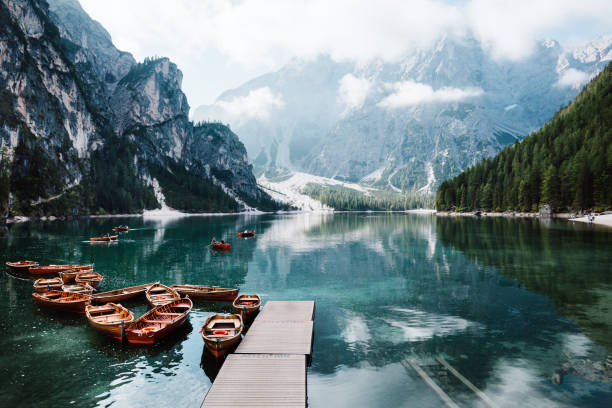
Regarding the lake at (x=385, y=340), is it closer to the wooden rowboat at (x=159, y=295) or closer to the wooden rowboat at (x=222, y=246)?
the wooden rowboat at (x=159, y=295)

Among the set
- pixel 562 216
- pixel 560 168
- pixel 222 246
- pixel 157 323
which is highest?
pixel 560 168

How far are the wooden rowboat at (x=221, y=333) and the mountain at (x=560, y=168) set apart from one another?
144m

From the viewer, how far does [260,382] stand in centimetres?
1775

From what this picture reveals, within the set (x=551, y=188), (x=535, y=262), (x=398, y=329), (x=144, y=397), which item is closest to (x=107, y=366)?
(x=144, y=397)

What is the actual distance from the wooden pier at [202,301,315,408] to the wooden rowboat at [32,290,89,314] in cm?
1706

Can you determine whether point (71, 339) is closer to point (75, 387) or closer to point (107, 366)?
point (107, 366)

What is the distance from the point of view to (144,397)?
1820 centimetres

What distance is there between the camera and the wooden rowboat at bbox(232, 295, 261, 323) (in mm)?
29500

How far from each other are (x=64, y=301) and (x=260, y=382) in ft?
81.3

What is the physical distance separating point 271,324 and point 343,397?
10.4 meters

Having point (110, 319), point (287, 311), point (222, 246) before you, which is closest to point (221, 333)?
point (287, 311)

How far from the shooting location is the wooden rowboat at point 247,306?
96.8ft

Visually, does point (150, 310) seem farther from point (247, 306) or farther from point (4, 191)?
point (4, 191)

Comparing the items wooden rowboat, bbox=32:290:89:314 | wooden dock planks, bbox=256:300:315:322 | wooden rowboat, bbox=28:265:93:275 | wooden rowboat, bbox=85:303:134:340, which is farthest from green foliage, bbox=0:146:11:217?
wooden dock planks, bbox=256:300:315:322
